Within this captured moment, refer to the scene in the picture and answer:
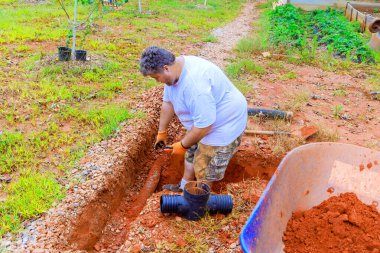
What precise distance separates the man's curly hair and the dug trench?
4.51 feet

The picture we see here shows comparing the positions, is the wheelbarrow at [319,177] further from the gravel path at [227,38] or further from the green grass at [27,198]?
the gravel path at [227,38]

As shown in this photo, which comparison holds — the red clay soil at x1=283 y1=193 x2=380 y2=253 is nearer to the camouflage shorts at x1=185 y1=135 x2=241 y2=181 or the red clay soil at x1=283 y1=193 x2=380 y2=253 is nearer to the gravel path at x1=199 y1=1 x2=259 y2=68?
the camouflage shorts at x1=185 y1=135 x2=241 y2=181

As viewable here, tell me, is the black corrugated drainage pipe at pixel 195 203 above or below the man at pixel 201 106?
below

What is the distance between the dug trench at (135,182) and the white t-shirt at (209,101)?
0.97m

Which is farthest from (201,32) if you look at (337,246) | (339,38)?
(337,246)

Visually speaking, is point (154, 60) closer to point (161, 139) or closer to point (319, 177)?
point (161, 139)

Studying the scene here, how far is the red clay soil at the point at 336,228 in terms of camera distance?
262 cm

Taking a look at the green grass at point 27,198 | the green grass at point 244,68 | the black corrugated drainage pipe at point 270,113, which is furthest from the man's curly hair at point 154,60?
the green grass at point 244,68

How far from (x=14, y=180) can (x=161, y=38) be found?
6314 mm

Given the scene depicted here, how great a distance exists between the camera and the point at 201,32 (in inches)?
411

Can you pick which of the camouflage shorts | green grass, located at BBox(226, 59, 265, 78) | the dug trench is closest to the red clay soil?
the camouflage shorts

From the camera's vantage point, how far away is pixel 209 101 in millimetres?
2918

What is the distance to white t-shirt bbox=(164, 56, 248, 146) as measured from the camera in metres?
2.91

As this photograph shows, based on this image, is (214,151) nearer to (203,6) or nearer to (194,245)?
(194,245)
